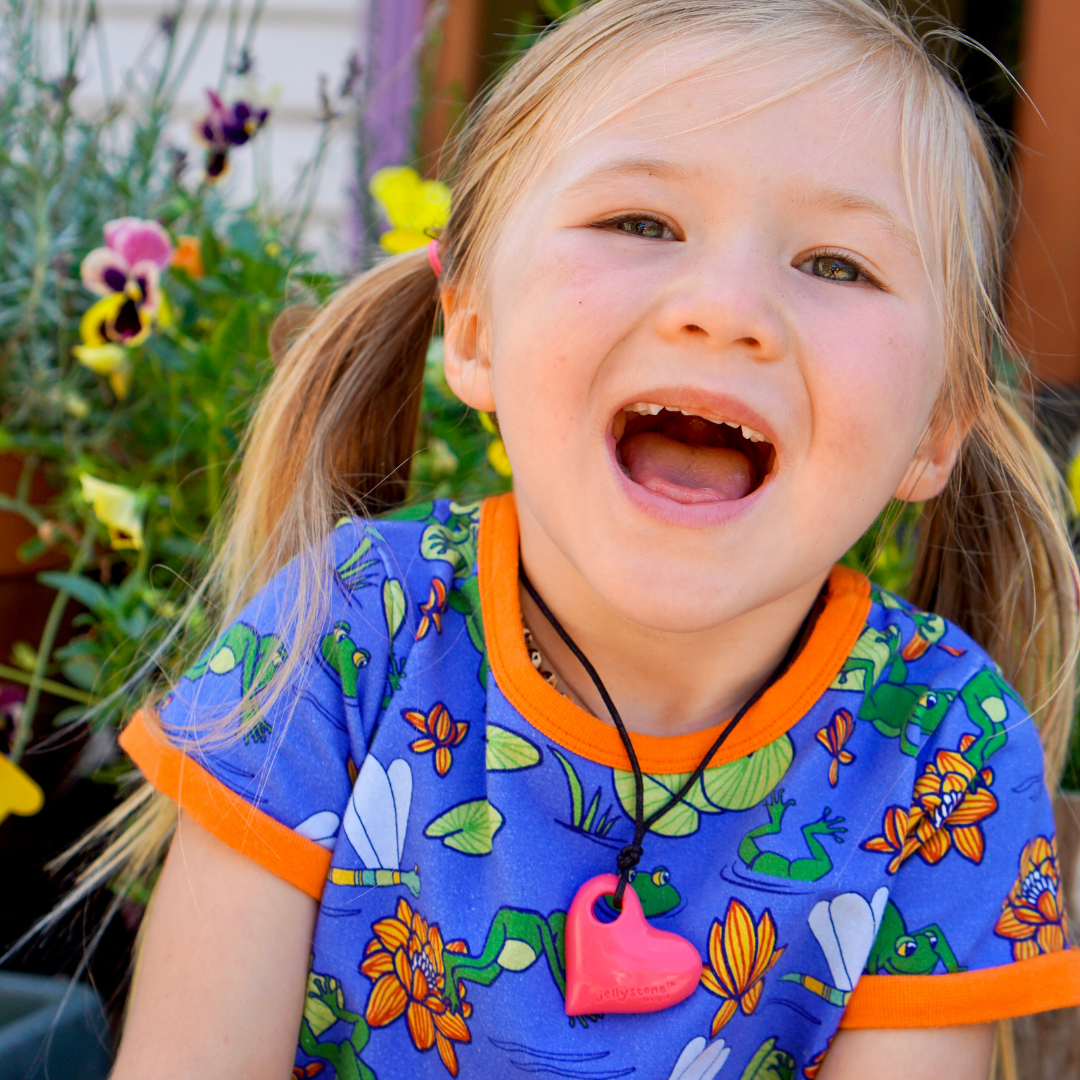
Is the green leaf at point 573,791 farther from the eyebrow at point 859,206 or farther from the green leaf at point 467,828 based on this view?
the eyebrow at point 859,206

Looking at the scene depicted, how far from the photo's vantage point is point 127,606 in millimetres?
1307

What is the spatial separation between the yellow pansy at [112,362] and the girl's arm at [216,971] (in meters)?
0.72

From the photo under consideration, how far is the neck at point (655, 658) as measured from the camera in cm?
101

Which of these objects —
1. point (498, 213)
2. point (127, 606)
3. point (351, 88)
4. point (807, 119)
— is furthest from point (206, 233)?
point (807, 119)

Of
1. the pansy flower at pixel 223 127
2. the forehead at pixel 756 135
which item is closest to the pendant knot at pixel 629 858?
the forehead at pixel 756 135

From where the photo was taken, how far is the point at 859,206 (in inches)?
33.3

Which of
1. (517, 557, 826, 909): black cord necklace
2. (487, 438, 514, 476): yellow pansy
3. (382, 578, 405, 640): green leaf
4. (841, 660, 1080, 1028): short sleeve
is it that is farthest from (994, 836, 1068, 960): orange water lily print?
(487, 438, 514, 476): yellow pansy

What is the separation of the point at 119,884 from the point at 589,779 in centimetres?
63

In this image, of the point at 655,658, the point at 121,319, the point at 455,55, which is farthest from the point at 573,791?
the point at 455,55

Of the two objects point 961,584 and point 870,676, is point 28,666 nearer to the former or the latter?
point 870,676

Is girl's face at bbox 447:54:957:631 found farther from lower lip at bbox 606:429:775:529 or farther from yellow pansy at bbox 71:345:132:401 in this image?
yellow pansy at bbox 71:345:132:401

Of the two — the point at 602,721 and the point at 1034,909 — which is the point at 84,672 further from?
the point at 1034,909

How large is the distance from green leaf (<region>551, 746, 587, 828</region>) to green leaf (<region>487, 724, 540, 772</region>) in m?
0.02

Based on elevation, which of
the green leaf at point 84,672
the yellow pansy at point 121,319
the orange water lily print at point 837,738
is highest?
the yellow pansy at point 121,319
